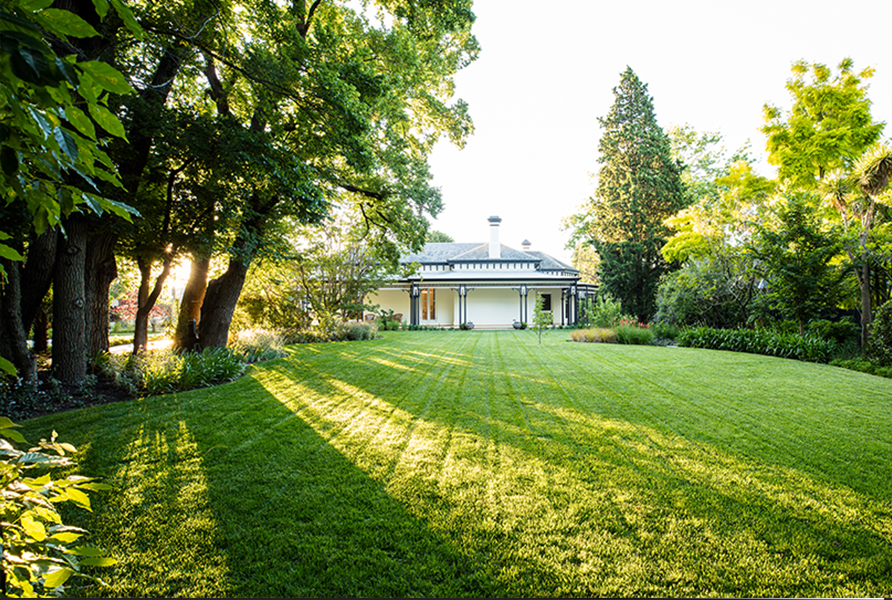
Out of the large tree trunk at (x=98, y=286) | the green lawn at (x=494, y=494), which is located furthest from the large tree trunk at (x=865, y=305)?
the large tree trunk at (x=98, y=286)

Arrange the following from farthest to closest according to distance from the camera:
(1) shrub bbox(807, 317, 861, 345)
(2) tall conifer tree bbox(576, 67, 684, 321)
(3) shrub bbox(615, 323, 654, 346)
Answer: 1. (2) tall conifer tree bbox(576, 67, 684, 321)
2. (3) shrub bbox(615, 323, 654, 346)
3. (1) shrub bbox(807, 317, 861, 345)

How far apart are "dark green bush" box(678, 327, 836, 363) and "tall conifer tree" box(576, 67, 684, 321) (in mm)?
7219

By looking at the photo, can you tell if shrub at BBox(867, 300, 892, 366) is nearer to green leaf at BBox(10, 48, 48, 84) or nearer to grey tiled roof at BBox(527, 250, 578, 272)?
green leaf at BBox(10, 48, 48, 84)

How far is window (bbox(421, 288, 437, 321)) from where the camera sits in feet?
81.6

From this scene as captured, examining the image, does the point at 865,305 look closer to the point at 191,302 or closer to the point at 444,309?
the point at 191,302

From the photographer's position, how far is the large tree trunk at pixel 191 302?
8.87 meters

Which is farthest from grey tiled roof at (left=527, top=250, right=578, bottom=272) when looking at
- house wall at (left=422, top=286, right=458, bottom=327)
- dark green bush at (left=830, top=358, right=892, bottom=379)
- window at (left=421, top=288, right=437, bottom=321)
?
dark green bush at (left=830, top=358, right=892, bottom=379)

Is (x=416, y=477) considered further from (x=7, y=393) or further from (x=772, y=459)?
(x=7, y=393)

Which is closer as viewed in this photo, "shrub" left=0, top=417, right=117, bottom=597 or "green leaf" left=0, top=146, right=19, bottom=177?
"green leaf" left=0, top=146, right=19, bottom=177

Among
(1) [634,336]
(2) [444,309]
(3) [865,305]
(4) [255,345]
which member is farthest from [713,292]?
(4) [255,345]

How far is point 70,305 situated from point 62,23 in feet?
22.2

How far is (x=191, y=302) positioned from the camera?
9.06 meters

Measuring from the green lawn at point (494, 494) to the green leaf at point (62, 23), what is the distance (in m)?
2.45

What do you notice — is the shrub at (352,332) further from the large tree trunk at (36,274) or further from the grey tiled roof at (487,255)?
the grey tiled roof at (487,255)
